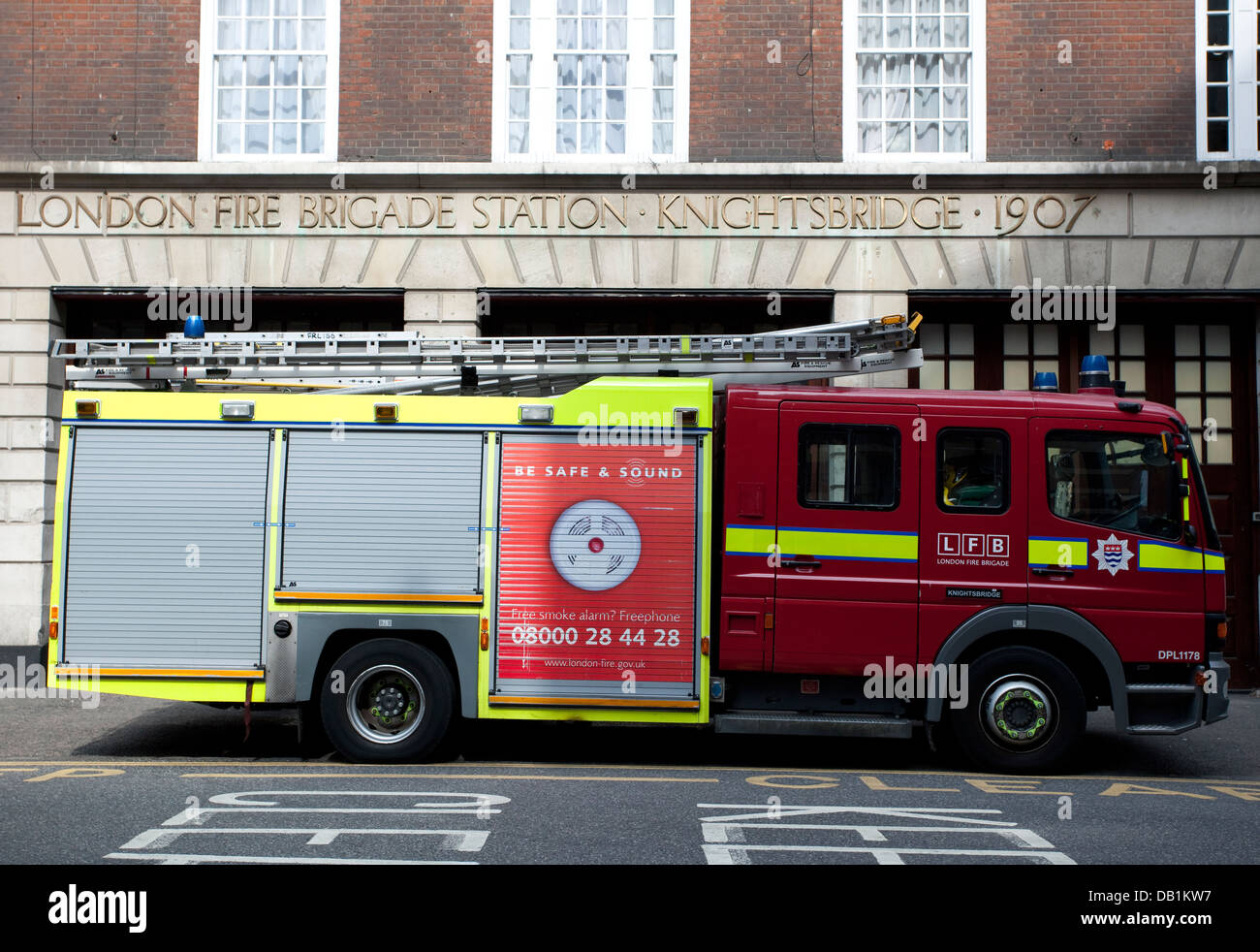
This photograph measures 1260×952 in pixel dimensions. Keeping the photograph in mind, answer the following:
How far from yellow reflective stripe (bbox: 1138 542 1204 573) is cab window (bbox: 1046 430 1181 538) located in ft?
0.32

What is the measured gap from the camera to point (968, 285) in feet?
45.4

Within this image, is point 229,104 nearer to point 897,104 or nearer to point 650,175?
point 650,175

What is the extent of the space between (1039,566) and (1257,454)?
23.1 ft

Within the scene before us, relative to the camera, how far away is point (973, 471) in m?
8.62

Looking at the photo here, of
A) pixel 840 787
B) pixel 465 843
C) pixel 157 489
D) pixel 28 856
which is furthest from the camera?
pixel 157 489

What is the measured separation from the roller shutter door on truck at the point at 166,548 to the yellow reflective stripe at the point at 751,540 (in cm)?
343

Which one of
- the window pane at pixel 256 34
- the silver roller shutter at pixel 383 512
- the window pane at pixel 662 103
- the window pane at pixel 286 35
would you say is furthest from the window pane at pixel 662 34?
the silver roller shutter at pixel 383 512

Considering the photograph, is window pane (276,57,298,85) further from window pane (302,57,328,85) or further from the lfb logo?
the lfb logo

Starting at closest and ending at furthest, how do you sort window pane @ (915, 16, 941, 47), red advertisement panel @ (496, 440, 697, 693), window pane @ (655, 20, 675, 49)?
red advertisement panel @ (496, 440, 697, 693)
window pane @ (915, 16, 941, 47)
window pane @ (655, 20, 675, 49)

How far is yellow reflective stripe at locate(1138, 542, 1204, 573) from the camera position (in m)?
8.52

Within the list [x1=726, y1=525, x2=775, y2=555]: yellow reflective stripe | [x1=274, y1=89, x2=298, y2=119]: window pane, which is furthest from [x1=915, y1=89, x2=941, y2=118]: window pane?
[x1=726, y1=525, x2=775, y2=555]: yellow reflective stripe

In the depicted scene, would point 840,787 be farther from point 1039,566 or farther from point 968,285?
point 968,285

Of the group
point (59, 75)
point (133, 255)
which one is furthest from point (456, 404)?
point (59, 75)

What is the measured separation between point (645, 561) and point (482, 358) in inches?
79.0
